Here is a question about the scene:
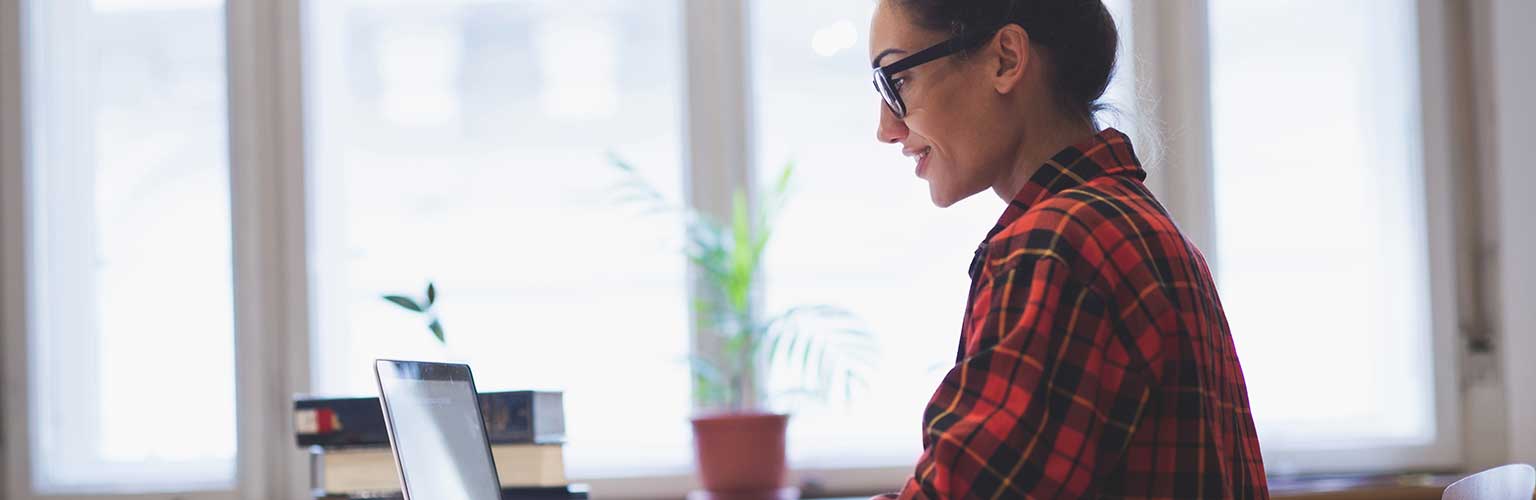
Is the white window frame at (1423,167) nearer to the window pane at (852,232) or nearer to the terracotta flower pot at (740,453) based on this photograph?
the window pane at (852,232)

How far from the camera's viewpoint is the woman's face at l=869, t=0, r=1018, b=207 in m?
1.17

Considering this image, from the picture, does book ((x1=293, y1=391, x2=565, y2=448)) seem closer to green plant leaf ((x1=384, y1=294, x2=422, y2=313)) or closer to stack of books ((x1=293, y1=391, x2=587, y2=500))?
stack of books ((x1=293, y1=391, x2=587, y2=500))

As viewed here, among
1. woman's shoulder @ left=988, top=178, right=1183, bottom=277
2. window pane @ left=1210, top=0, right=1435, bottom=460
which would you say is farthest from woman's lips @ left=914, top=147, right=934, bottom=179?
window pane @ left=1210, top=0, right=1435, bottom=460

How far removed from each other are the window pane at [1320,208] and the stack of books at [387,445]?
183 centimetres

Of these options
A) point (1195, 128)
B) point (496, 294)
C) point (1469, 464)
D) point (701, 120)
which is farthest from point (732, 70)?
point (1469, 464)

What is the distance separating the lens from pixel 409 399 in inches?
53.2

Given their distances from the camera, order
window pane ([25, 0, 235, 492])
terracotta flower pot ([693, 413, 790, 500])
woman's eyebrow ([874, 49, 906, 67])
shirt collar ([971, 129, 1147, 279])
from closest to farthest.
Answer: shirt collar ([971, 129, 1147, 279]) → woman's eyebrow ([874, 49, 906, 67]) → terracotta flower pot ([693, 413, 790, 500]) → window pane ([25, 0, 235, 492])

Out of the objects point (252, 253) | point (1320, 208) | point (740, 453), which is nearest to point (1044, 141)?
point (740, 453)

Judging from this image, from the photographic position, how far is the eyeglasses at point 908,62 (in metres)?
1.15

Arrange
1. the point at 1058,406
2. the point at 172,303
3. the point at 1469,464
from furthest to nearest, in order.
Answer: the point at 172,303, the point at 1469,464, the point at 1058,406

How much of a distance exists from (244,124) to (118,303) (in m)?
0.54

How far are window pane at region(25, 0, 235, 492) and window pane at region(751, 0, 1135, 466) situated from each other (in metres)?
1.30

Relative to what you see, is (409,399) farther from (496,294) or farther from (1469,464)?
(1469,464)

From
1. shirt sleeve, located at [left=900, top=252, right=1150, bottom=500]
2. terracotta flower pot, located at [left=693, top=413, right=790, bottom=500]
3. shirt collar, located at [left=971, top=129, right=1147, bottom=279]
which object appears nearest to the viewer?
shirt sleeve, located at [left=900, top=252, right=1150, bottom=500]
